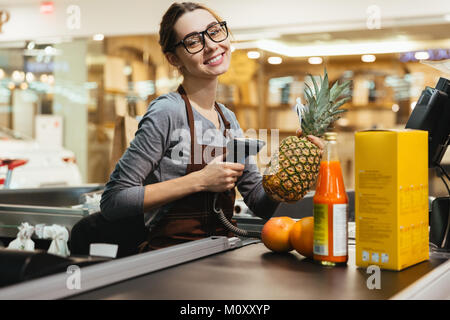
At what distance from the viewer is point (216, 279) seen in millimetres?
983

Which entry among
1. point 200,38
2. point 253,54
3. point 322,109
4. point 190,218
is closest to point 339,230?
point 322,109

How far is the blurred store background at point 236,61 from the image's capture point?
5633 mm

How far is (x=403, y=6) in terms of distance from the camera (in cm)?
528

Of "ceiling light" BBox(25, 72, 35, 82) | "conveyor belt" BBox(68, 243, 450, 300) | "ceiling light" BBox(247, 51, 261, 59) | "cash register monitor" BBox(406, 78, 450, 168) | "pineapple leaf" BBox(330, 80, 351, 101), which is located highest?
"ceiling light" BBox(247, 51, 261, 59)

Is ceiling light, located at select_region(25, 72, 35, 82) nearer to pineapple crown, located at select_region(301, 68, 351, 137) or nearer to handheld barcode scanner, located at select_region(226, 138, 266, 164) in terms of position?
handheld barcode scanner, located at select_region(226, 138, 266, 164)

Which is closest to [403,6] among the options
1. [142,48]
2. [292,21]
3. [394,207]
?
[292,21]

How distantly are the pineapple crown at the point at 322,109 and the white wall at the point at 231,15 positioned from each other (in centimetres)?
445

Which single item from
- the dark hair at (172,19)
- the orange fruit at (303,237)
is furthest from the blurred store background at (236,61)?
the orange fruit at (303,237)

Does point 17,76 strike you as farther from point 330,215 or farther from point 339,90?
point 330,215

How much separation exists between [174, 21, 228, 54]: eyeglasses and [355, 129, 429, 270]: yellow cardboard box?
587 mm

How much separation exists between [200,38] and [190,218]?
0.51 m

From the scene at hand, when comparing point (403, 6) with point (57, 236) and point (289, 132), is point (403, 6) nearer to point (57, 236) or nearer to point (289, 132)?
point (289, 132)

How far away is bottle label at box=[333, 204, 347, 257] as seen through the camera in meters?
1.08

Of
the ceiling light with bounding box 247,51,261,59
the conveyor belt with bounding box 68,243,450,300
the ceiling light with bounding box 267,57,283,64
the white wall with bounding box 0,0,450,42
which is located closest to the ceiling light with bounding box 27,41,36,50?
the white wall with bounding box 0,0,450,42
